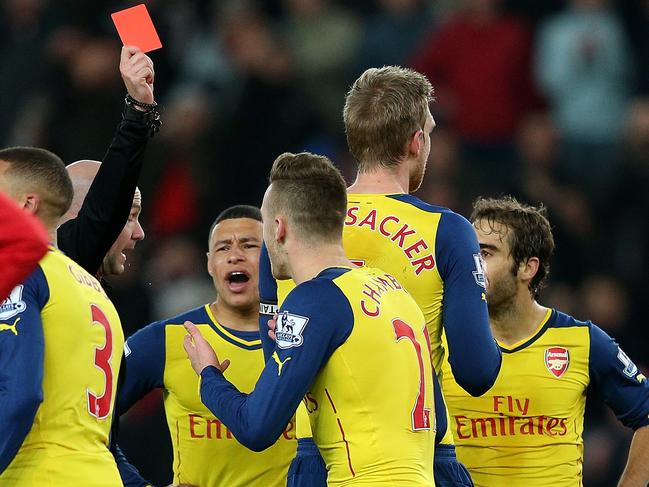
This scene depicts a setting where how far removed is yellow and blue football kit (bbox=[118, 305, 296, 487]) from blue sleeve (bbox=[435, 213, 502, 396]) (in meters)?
1.30

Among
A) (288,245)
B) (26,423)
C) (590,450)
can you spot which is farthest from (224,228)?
(590,450)

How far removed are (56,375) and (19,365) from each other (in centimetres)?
21

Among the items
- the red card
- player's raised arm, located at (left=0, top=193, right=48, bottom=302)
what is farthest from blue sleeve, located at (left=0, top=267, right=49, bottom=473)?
the red card

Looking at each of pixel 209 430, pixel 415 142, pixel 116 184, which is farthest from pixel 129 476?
pixel 415 142

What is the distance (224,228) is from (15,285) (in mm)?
2462

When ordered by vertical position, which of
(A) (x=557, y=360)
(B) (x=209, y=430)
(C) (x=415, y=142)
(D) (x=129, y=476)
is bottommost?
(D) (x=129, y=476)

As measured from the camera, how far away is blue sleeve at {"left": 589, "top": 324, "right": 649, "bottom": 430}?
19.1 ft

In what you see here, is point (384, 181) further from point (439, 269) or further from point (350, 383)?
point (350, 383)

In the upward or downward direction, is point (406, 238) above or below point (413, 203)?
below

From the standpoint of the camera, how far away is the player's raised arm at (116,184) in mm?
4734

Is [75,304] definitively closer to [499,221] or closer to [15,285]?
[15,285]

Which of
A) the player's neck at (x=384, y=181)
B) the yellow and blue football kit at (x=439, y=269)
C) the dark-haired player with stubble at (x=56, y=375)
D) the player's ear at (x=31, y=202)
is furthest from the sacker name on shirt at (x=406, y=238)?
the player's ear at (x=31, y=202)

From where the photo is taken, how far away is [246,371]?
5.87 metres

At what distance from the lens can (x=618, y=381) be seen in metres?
5.82
